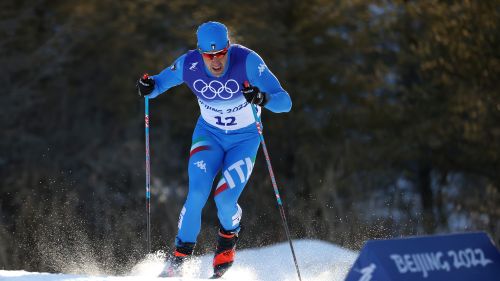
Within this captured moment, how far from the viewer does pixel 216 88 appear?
6.34m

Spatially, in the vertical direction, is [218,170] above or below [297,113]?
above

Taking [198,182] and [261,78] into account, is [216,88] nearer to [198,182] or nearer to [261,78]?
[261,78]

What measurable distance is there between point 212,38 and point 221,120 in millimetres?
772

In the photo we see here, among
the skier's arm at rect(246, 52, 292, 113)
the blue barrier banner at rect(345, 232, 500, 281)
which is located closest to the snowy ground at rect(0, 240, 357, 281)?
the skier's arm at rect(246, 52, 292, 113)

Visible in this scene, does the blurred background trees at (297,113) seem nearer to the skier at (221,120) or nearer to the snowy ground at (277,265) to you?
the snowy ground at (277,265)

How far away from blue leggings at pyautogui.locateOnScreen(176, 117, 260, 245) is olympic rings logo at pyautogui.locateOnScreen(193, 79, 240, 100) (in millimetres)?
315

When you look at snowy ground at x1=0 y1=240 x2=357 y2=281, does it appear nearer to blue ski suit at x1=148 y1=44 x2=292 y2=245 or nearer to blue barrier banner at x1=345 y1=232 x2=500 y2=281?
blue ski suit at x1=148 y1=44 x2=292 y2=245

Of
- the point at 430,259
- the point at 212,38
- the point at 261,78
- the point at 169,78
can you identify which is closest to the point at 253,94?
the point at 261,78

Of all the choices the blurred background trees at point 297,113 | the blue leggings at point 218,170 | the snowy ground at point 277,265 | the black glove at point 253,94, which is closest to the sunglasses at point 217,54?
the black glove at point 253,94

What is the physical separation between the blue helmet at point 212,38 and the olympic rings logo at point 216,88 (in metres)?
0.35

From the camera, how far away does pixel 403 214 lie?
1764cm

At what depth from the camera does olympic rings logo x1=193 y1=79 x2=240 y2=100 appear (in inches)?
248

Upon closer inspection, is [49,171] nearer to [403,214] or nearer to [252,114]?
[403,214]

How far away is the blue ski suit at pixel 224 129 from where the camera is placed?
622 centimetres
